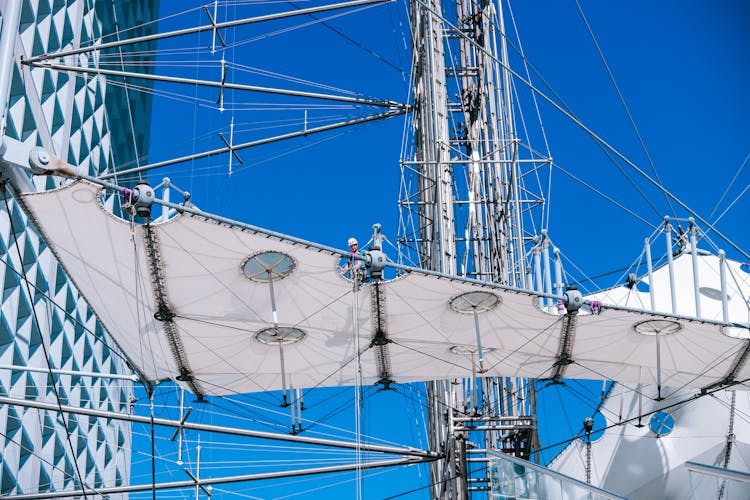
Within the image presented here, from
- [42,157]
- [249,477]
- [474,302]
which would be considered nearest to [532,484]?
[474,302]

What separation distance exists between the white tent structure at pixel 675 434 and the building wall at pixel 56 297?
537 inches

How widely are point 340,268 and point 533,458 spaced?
8534 millimetres

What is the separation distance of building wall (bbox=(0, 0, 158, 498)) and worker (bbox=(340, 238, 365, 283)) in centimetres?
804

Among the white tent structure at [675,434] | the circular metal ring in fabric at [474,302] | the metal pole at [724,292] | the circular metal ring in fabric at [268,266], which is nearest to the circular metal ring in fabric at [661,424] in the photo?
the white tent structure at [675,434]

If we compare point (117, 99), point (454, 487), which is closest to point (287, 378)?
point (454, 487)

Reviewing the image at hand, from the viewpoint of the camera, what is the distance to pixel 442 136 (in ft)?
80.4

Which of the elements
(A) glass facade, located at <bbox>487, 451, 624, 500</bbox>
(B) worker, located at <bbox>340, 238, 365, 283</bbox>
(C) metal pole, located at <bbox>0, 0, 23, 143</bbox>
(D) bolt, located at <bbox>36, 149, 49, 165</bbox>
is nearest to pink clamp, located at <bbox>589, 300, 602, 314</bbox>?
(A) glass facade, located at <bbox>487, 451, 624, 500</bbox>

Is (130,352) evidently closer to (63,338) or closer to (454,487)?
(454,487)

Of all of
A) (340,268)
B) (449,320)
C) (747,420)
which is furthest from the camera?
(747,420)

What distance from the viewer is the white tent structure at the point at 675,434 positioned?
2728 centimetres

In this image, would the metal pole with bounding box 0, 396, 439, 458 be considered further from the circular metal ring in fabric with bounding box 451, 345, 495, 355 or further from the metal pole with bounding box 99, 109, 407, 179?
the metal pole with bounding box 99, 109, 407, 179

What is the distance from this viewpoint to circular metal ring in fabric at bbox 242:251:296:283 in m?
15.6

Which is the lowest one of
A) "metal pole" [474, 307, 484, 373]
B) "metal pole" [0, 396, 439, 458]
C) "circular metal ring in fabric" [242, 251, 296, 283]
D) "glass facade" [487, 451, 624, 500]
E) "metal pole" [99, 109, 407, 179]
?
"glass facade" [487, 451, 624, 500]

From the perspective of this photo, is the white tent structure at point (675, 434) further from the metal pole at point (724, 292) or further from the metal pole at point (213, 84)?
the metal pole at point (724, 292)
